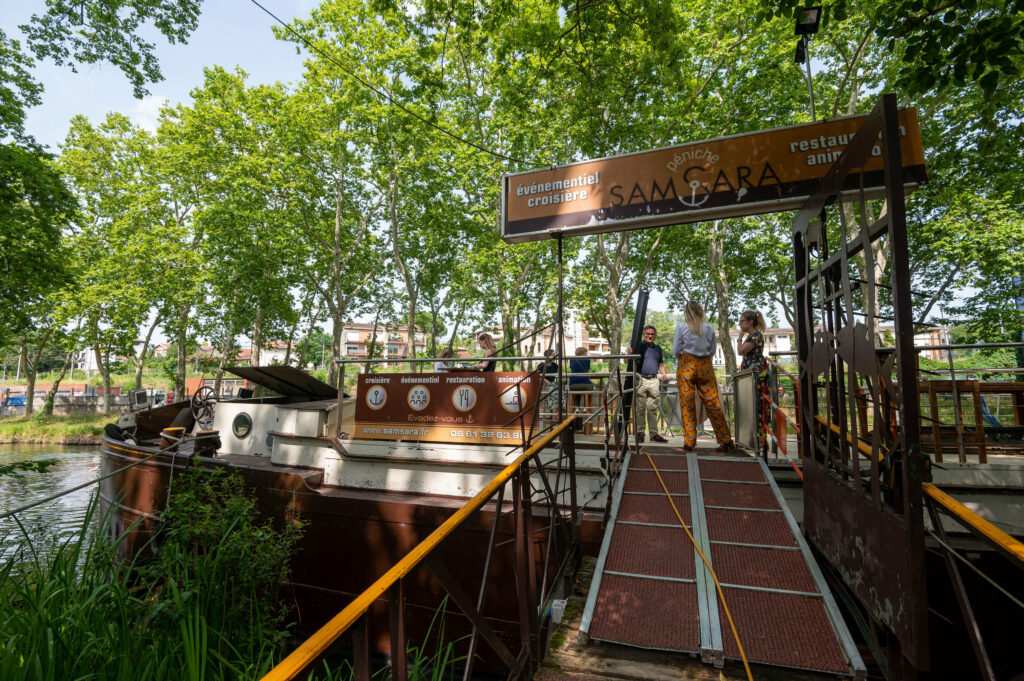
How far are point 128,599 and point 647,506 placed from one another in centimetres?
399

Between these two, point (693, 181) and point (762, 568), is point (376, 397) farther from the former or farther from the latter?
point (762, 568)

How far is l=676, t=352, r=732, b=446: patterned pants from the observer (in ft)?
17.7

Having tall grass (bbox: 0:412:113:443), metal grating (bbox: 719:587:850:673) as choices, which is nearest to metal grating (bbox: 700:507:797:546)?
metal grating (bbox: 719:587:850:673)

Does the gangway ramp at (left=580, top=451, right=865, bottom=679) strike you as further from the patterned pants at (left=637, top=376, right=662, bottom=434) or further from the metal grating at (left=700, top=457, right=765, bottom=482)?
the patterned pants at (left=637, top=376, right=662, bottom=434)

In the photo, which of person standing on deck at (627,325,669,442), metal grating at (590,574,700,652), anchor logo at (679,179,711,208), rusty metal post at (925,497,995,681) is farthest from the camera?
person standing on deck at (627,325,669,442)

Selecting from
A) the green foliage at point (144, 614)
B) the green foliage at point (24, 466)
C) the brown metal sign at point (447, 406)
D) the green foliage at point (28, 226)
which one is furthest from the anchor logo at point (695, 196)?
the green foliage at point (28, 226)

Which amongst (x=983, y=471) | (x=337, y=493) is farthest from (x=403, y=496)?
(x=983, y=471)

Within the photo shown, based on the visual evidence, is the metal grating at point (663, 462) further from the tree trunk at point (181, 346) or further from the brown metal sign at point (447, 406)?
the tree trunk at point (181, 346)

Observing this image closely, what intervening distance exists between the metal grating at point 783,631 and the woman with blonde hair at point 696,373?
250 cm

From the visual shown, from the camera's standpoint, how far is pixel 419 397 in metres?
5.79

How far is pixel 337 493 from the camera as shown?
5652 mm

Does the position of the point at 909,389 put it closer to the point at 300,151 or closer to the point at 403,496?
the point at 403,496

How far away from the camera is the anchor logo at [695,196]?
3953mm

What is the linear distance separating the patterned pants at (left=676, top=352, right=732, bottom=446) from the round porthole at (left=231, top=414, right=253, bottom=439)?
6499 mm
